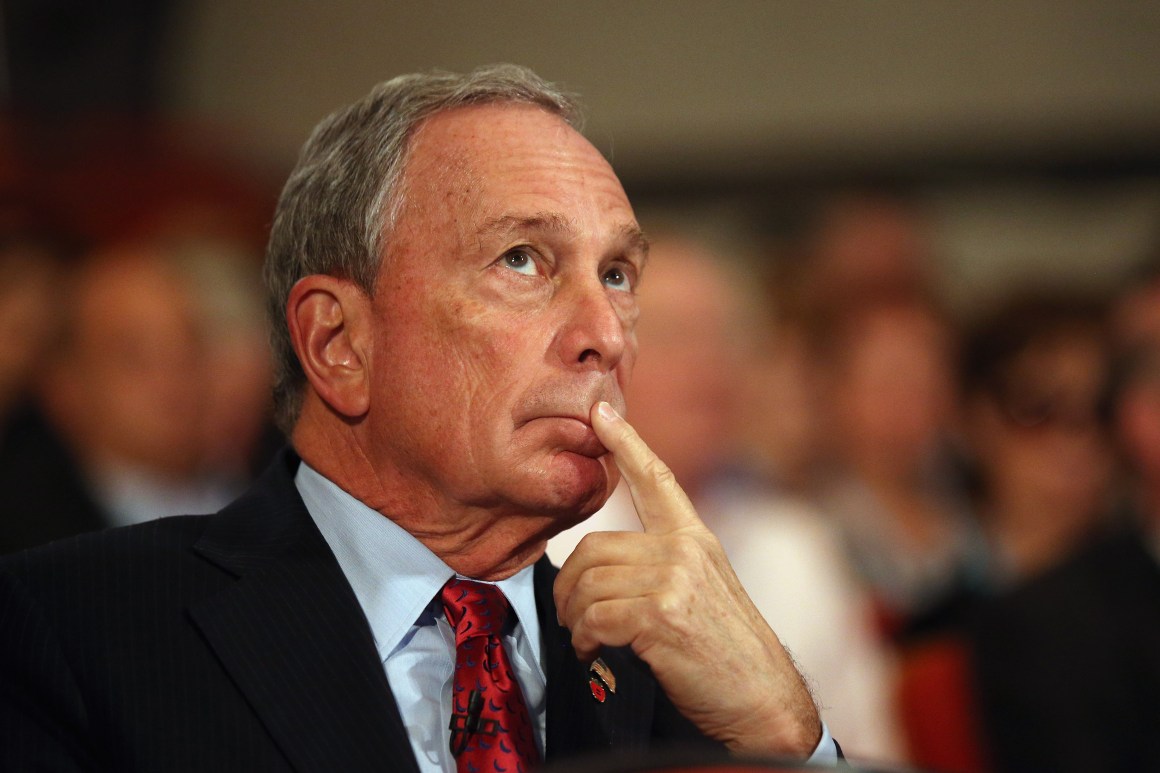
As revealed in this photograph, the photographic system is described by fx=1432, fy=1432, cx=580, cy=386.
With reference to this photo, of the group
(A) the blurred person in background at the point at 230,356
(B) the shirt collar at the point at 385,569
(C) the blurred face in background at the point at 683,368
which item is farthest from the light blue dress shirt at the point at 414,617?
(A) the blurred person in background at the point at 230,356

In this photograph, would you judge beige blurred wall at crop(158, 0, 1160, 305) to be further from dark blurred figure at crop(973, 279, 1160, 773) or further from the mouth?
the mouth

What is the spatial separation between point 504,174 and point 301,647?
75 cm

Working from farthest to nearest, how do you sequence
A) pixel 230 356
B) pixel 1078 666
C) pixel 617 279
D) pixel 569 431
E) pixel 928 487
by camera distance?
pixel 230 356
pixel 928 487
pixel 1078 666
pixel 617 279
pixel 569 431

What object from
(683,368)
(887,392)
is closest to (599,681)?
(683,368)

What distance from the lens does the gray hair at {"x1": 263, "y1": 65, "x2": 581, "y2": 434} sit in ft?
7.22

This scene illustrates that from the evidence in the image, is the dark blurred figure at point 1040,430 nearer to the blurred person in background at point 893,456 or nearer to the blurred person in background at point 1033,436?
the blurred person in background at point 1033,436

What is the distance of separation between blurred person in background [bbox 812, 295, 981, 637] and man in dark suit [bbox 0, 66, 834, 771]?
225cm

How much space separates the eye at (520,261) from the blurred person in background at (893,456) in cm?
245

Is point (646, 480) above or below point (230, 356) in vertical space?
above

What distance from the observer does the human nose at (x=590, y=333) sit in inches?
82.9

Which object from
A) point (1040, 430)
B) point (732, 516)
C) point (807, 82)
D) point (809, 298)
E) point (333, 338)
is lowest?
point (732, 516)

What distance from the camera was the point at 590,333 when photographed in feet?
6.91

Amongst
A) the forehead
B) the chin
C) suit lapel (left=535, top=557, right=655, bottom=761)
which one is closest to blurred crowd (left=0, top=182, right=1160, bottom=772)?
suit lapel (left=535, top=557, right=655, bottom=761)

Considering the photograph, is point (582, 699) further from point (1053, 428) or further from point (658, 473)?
point (1053, 428)
